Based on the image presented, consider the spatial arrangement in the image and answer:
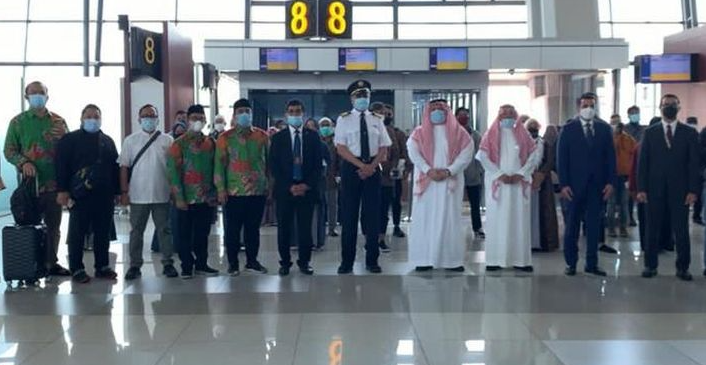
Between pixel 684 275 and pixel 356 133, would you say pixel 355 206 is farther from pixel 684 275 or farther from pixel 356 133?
pixel 684 275

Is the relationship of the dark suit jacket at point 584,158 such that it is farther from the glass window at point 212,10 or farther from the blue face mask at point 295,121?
the glass window at point 212,10

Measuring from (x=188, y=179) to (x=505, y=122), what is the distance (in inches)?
128

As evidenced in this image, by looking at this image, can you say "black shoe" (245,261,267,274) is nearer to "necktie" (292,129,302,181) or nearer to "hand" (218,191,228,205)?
"hand" (218,191,228,205)

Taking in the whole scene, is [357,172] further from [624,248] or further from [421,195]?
[624,248]

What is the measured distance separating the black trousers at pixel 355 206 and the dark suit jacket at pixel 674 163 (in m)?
2.68

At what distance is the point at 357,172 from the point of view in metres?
8.20

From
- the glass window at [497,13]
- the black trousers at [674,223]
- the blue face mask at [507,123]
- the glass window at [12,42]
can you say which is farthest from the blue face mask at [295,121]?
the glass window at [12,42]

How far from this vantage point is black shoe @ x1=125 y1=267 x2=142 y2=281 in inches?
317

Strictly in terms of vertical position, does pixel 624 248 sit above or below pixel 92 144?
below

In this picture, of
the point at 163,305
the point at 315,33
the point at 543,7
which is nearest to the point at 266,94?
the point at 315,33

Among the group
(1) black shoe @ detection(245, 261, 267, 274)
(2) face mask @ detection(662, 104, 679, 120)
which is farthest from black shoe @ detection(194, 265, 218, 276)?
(2) face mask @ detection(662, 104, 679, 120)

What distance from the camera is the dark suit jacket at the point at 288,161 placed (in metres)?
8.14

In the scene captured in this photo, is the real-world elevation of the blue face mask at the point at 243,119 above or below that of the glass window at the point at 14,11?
below

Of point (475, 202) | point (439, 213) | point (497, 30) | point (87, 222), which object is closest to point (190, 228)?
point (87, 222)
